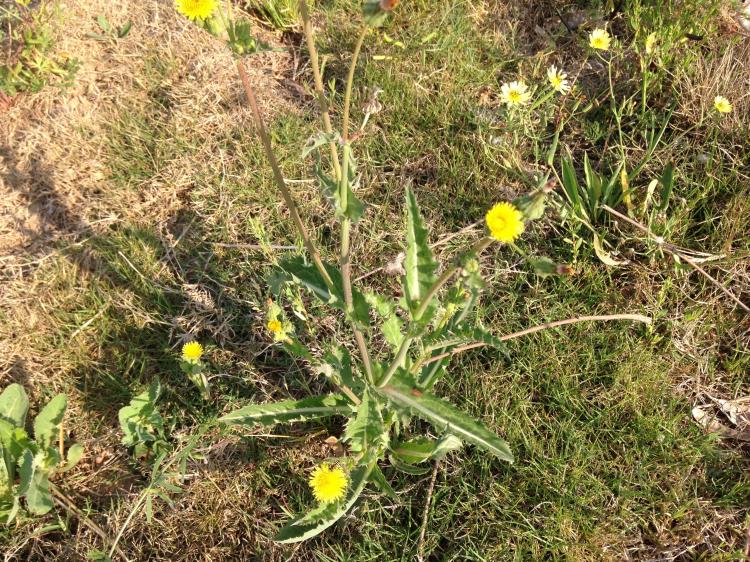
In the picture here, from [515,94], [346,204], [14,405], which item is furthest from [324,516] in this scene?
[515,94]

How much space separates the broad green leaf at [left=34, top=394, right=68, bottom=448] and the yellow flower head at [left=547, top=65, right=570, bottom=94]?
2.30 m

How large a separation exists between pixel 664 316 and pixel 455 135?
115cm

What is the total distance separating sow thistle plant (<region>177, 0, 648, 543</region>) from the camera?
4.47ft

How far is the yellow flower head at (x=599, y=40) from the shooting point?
262 centimetres

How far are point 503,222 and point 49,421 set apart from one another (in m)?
1.75

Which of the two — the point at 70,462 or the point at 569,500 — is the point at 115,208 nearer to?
the point at 70,462

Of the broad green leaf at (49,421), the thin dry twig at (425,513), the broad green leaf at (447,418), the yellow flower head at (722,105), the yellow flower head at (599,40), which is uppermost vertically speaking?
the yellow flower head at (599,40)

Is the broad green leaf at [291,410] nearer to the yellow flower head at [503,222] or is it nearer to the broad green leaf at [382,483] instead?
the broad green leaf at [382,483]

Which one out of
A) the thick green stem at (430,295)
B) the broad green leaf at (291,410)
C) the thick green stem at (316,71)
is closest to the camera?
the thick green stem at (316,71)

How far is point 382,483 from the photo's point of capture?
189cm

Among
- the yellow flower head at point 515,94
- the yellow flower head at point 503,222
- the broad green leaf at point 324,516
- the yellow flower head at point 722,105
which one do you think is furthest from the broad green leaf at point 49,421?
the yellow flower head at point 722,105

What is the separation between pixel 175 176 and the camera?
2.69m

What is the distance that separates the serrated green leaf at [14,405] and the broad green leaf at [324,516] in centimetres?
105

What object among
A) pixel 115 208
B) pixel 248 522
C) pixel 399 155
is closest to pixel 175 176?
pixel 115 208
